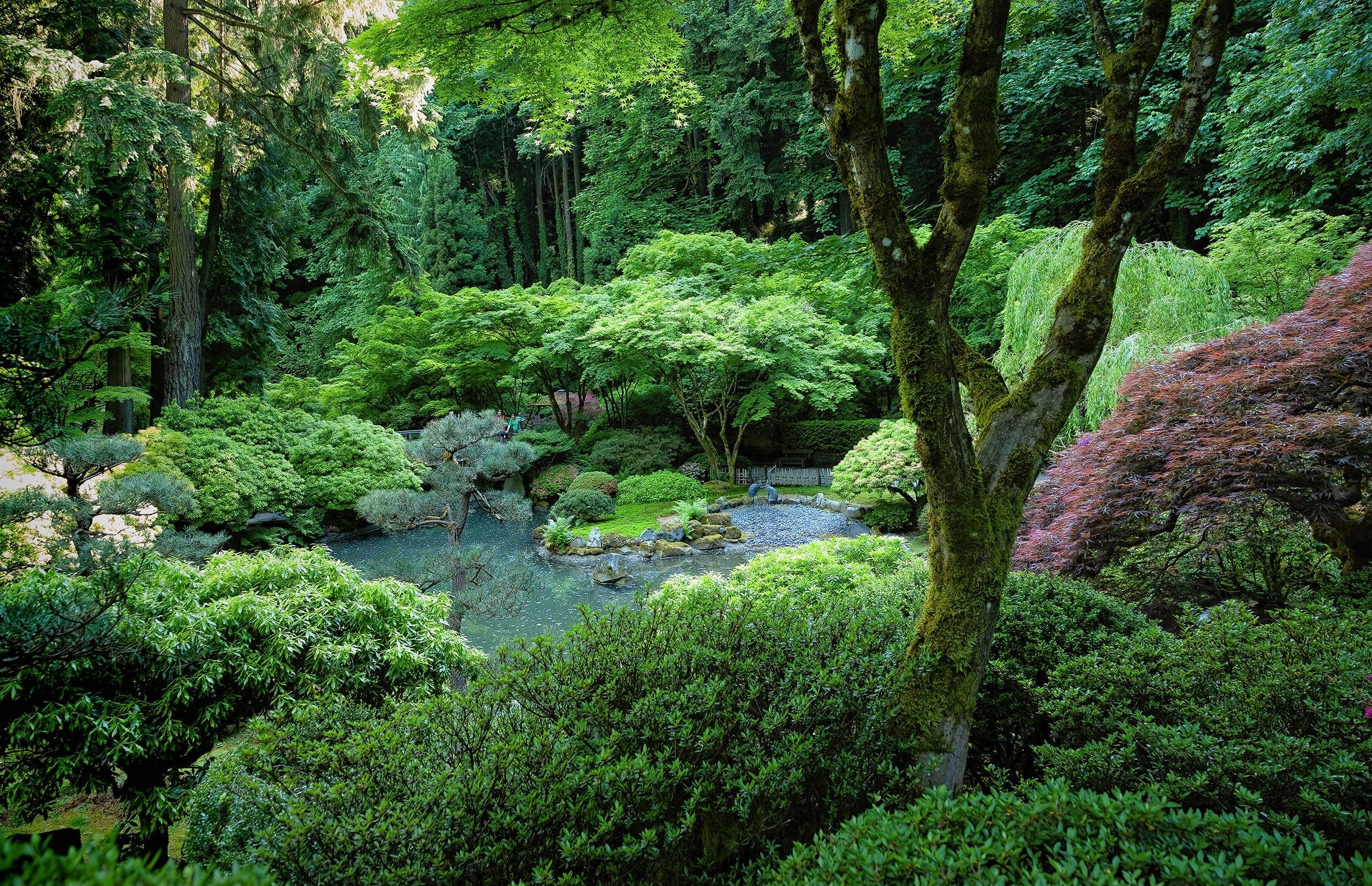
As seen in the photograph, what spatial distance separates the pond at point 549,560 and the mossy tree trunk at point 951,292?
4018mm

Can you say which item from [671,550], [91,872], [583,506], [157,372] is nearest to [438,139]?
[157,372]

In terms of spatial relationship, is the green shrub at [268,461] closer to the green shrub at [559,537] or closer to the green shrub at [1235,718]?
the green shrub at [559,537]

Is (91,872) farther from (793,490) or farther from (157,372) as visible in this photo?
(793,490)

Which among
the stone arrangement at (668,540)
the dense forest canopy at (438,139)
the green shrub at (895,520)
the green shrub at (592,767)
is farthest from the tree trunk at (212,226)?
the green shrub at (895,520)

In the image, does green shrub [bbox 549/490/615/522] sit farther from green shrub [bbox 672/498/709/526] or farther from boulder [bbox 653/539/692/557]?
boulder [bbox 653/539/692/557]

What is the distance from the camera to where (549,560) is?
10.5 m

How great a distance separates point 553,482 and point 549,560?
3.94 metres

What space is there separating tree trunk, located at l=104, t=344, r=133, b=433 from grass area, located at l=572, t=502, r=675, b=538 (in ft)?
21.3

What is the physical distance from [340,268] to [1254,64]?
77.9 ft

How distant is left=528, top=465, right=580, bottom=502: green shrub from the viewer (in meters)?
14.2

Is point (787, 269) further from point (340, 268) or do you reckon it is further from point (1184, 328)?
point (340, 268)

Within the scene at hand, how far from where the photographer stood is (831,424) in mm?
15438

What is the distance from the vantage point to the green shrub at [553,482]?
46.5 ft

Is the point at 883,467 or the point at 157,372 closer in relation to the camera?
the point at 157,372
